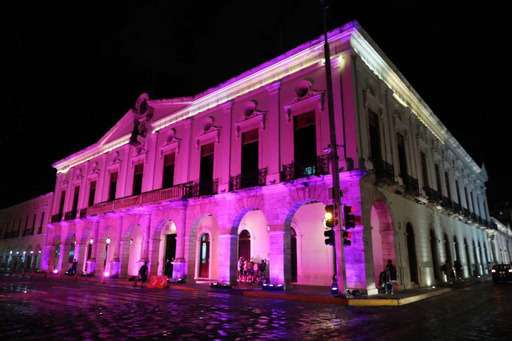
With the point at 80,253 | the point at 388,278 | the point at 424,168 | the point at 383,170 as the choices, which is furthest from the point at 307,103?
the point at 80,253

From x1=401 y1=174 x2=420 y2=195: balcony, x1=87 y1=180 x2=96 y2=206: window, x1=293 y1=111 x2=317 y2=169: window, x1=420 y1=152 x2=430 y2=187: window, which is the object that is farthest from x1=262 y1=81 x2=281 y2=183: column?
x1=87 y1=180 x2=96 y2=206: window

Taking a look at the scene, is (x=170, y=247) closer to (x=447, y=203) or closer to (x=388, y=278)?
(x=388, y=278)

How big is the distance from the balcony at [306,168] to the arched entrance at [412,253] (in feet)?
20.9

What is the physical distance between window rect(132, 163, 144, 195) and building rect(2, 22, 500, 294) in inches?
4.1

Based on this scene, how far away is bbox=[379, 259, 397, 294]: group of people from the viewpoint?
1325cm

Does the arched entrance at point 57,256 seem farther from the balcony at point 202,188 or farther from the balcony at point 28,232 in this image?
the balcony at point 202,188

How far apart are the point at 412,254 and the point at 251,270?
8.64 m

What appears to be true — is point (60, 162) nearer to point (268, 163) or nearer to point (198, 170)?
point (198, 170)

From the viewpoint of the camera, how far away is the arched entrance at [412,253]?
16.9 m

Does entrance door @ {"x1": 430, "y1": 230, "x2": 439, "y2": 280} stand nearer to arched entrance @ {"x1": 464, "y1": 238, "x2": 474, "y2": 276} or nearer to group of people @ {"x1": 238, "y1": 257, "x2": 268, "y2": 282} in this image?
arched entrance @ {"x1": 464, "y1": 238, "x2": 474, "y2": 276}

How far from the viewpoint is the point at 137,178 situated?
25.2 m

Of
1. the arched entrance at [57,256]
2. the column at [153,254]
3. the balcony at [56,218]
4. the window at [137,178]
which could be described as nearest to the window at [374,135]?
the column at [153,254]

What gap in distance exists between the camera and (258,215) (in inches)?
800

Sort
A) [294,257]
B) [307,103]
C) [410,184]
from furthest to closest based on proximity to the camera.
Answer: [294,257], [410,184], [307,103]
